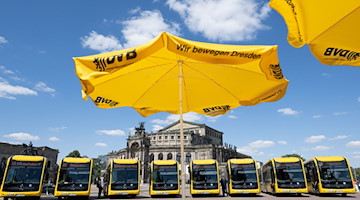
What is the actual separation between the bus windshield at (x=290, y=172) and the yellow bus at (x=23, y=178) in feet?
54.5

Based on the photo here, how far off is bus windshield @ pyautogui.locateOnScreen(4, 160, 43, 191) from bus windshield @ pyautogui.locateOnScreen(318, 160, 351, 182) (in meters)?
19.8

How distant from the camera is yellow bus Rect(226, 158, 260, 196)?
18.1 metres

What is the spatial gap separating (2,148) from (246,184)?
58559 millimetres

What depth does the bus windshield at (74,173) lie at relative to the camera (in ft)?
55.4

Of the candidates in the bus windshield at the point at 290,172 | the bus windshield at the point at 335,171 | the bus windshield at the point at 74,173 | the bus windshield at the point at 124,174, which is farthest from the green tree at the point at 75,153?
the bus windshield at the point at 335,171

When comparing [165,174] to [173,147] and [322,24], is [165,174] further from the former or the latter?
[173,147]

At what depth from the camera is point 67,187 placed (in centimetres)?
1661

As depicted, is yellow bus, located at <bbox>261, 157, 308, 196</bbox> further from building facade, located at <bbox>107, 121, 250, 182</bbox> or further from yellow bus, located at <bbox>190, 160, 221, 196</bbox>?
building facade, located at <bbox>107, 121, 250, 182</bbox>

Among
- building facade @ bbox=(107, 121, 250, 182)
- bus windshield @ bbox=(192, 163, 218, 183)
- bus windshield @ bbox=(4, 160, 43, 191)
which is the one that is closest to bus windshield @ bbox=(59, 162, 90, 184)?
bus windshield @ bbox=(4, 160, 43, 191)

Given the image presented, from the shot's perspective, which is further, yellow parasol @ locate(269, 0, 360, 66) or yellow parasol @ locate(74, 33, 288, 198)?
yellow parasol @ locate(74, 33, 288, 198)

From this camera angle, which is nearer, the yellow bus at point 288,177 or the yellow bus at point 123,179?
the yellow bus at point 123,179

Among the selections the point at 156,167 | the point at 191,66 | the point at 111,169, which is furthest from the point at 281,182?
the point at 191,66

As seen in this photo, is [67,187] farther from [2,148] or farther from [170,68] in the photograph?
[2,148]

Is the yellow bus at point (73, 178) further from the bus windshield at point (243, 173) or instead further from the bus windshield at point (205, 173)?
the bus windshield at point (243, 173)
